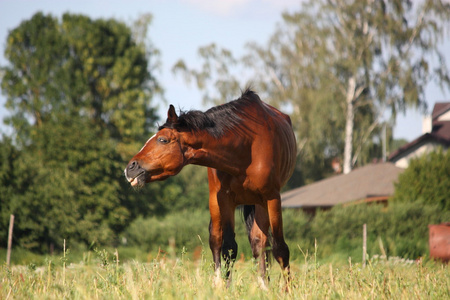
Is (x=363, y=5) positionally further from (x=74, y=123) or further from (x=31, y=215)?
(x=31, y=215)

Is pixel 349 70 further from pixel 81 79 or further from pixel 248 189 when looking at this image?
pixel 248 189

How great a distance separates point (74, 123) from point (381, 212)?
643 inches

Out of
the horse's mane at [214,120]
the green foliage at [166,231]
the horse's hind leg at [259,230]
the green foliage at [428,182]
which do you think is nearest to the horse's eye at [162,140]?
the horse's mane at [214,120]

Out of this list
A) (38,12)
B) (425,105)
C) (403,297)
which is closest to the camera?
(403,297)

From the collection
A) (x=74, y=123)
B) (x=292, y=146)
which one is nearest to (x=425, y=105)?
(x=74, y=123)

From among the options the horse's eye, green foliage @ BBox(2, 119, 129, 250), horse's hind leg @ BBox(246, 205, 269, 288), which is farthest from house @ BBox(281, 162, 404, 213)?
the horse's eye

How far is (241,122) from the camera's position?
5.84 meters

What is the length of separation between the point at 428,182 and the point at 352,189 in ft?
30.7

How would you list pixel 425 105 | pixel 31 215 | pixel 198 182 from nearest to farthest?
pixel 31 215
pixel 425 105
pixel 198 182

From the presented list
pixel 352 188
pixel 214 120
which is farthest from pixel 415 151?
pixel 214 120

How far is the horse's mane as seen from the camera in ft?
18.3

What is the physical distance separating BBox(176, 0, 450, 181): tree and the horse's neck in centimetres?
2998

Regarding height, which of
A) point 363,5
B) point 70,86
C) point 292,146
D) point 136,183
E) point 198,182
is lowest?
point 136,183

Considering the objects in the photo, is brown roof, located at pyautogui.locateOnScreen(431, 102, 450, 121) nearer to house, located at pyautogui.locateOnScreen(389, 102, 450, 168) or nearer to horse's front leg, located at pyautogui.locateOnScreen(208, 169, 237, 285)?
house, located at pyautogui.locateOnScreen(389, 102, 450, 168)
